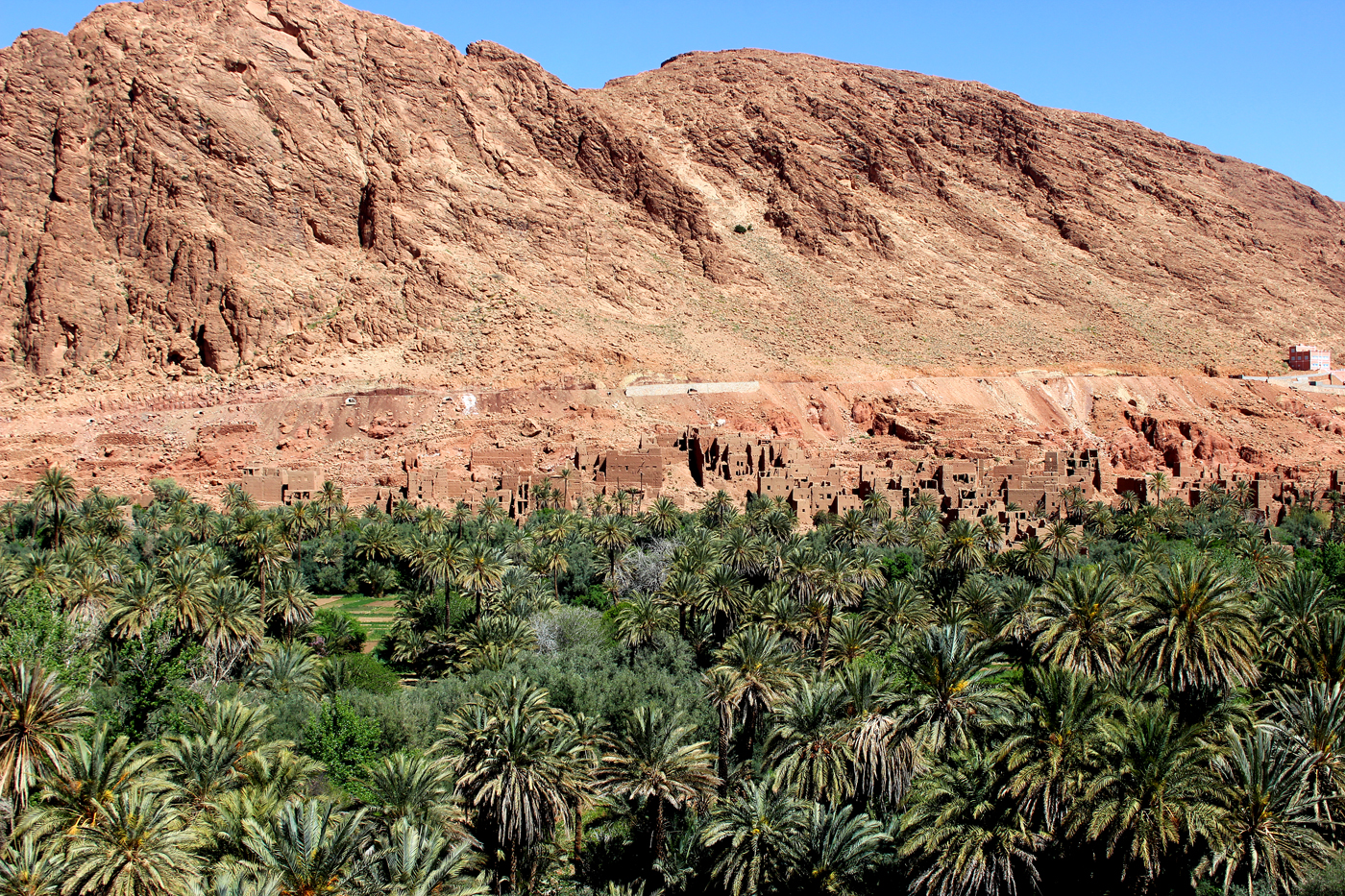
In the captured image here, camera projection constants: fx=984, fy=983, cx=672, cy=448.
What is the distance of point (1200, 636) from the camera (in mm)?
17516

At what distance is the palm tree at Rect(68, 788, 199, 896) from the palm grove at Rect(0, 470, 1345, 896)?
38mm

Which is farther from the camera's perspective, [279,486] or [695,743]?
[279,486]

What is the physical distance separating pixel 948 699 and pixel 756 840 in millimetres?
4354

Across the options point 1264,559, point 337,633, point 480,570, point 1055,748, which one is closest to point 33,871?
point 1055,748

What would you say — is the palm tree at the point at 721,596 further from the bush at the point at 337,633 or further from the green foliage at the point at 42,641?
the green foliage at the point at 42,641

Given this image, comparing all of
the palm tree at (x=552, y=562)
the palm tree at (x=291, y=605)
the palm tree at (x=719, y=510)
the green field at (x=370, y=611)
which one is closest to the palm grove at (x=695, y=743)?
the palm tree at (x=291, y=605)

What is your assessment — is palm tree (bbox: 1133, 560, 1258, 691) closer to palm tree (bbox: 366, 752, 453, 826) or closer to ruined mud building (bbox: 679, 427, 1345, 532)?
palm tree (bbox: 366, 752, 453, 826)

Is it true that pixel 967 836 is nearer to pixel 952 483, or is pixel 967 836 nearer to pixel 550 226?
pixel 952 483

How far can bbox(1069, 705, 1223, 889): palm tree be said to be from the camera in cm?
1415

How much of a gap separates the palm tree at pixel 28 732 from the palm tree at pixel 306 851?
13.3ft

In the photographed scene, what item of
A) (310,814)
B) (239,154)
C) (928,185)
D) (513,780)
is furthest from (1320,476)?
(239,154)

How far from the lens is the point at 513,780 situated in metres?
16.8

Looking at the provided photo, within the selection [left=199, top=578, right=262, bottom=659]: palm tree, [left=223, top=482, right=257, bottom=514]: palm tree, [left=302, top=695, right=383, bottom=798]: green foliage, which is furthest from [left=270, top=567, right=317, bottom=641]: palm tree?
[left=223, top=482, right=257, bottom=514]: palm tree

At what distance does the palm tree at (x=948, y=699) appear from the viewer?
17297 mm
